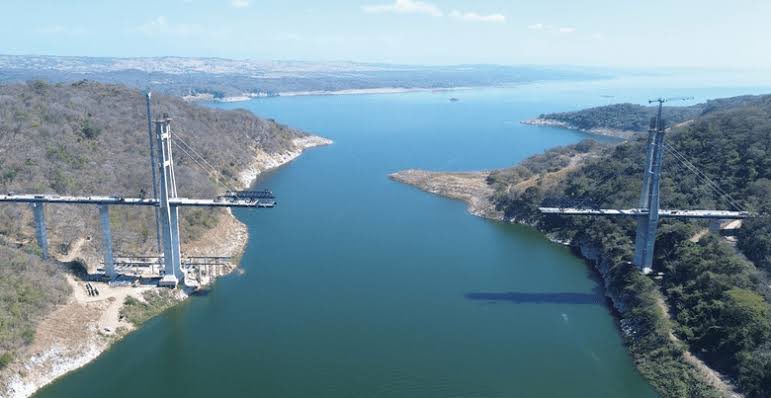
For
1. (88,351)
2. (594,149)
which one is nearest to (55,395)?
(88,351)

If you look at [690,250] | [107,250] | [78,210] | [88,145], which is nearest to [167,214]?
[107,250]

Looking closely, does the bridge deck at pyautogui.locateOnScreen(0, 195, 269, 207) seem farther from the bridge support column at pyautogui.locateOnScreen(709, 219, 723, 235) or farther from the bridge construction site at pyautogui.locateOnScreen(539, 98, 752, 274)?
the bridge support column at pyautogui.locateOnScreen(709, 219, 723, 235)

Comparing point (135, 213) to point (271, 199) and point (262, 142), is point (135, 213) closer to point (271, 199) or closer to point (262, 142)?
point (271, 199)

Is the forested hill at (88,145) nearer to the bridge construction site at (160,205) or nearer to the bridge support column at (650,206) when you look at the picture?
the bridge construction site at (160,205)

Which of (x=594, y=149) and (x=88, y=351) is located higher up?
(x=594, y=149)

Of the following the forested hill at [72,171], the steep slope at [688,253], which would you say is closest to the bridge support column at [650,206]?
the steep slope at [688,253]

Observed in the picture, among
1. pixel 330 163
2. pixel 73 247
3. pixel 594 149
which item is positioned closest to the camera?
pixel 73 247
